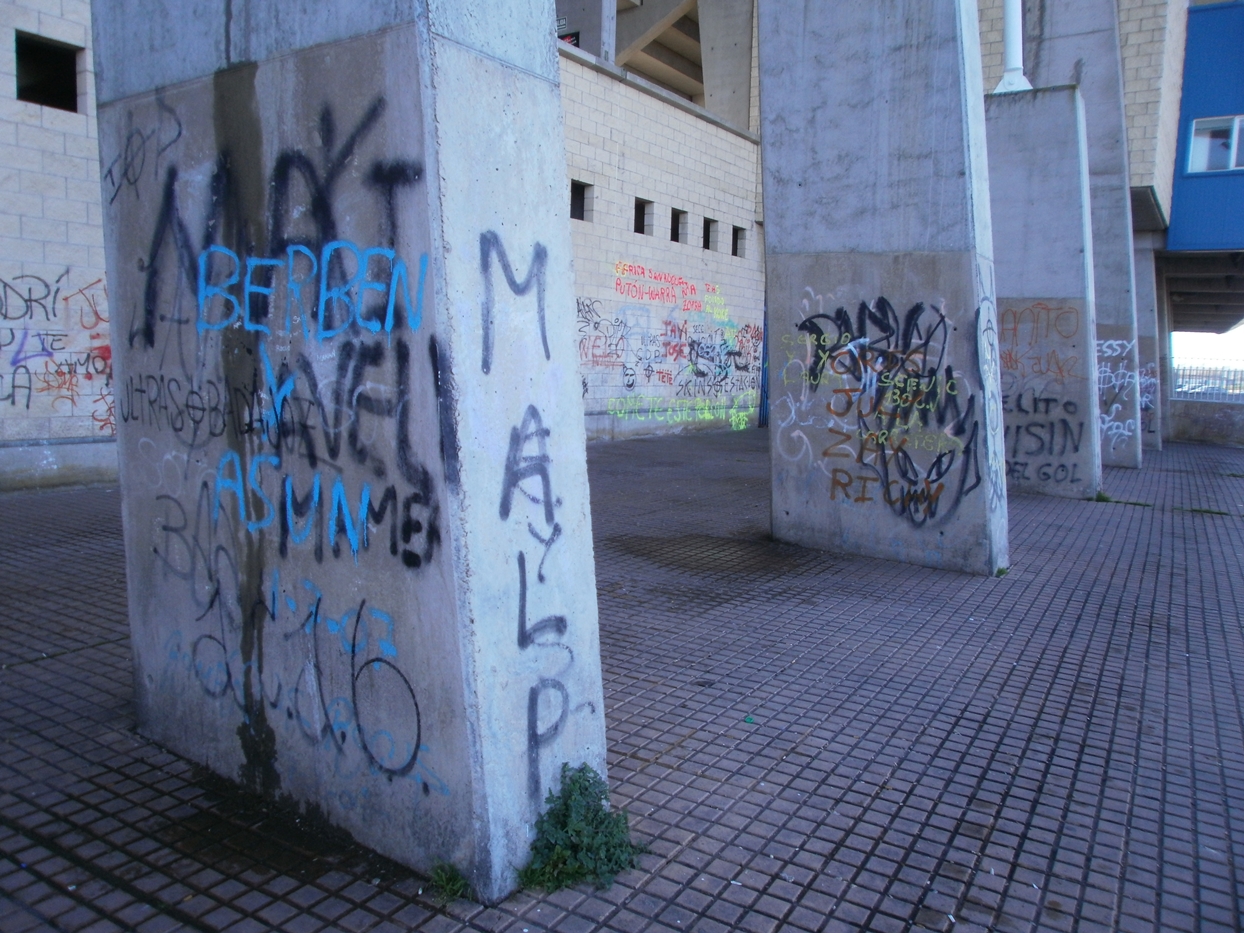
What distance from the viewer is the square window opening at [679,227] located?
1942 centimetres

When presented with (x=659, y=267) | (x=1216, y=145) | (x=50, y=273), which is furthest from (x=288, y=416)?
(x=1216, y=145)

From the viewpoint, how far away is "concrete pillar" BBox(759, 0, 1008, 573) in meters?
7.29

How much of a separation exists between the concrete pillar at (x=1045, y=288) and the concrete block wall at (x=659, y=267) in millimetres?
6891

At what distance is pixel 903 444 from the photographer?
302 inches

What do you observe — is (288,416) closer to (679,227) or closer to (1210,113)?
(679,227)

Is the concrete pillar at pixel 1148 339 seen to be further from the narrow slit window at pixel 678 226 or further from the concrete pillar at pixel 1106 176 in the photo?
the narrow slit window at pixel 678 226

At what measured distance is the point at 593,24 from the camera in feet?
58.7

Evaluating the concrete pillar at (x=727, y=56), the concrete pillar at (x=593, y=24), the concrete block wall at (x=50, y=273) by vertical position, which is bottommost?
the concrete block wall at (x=50, y=273)

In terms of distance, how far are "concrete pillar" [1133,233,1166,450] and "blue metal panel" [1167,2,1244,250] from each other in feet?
1.74

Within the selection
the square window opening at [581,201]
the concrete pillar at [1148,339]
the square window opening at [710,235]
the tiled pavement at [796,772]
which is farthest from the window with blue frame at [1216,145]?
the tiled pavement at [796,772]

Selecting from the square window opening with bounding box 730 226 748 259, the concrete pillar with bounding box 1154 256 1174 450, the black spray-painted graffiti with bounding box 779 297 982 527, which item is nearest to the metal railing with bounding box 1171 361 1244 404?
the concrete pillar with bounding box 1154 256 1174 450

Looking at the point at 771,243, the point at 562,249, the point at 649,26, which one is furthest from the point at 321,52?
the point at 649,26

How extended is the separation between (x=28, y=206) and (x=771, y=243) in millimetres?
7592

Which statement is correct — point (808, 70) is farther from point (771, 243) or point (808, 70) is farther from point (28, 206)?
point (28, 206)
